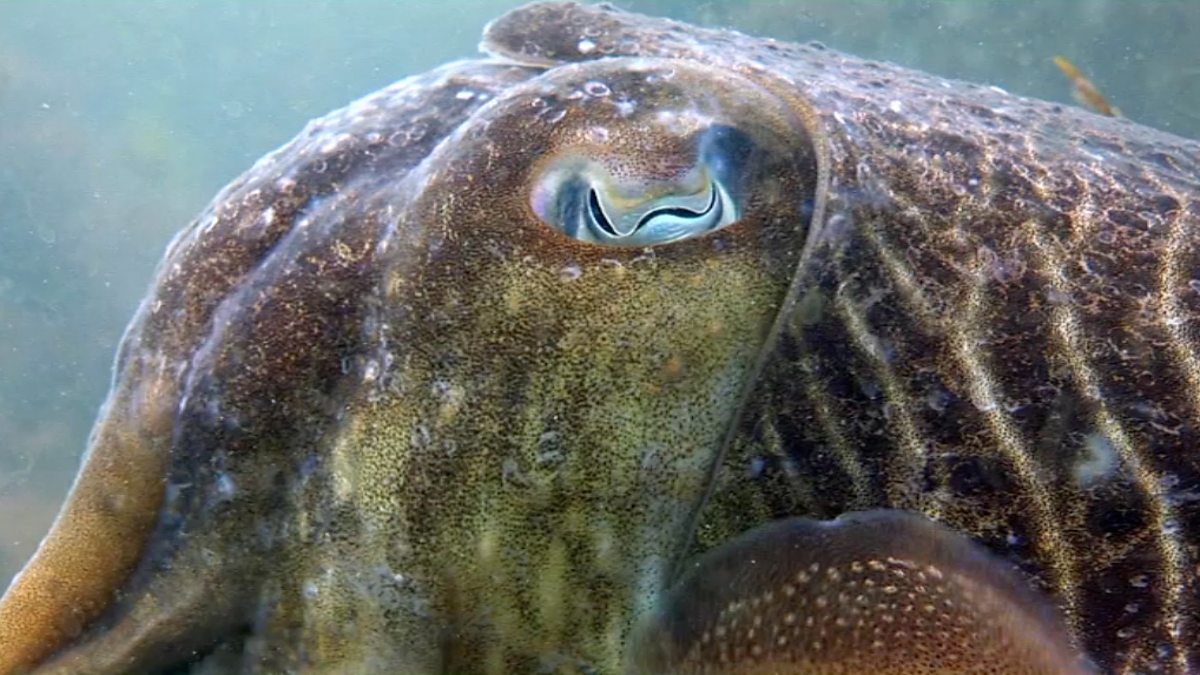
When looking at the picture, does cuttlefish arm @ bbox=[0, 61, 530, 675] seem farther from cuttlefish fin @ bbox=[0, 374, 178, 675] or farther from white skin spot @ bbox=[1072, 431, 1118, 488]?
white skin spot @ bbox=[1072, 431, 1118, 488]

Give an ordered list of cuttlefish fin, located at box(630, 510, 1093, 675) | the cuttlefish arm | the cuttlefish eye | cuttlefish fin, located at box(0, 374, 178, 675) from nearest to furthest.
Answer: cuttlefish fin, located at box(630, 510, 1093, 675)
the cuttlefish eye
the cuttlefish arm
cuttlefish fin, located at box(0, 374, 178, 675)

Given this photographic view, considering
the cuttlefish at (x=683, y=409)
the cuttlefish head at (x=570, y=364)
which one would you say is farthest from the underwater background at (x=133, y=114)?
the cuttlefish head at (x=570, y=364)

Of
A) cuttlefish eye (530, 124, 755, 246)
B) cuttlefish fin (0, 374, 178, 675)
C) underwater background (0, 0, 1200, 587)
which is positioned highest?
cuttlefish eye (530, 124, 755, 246)

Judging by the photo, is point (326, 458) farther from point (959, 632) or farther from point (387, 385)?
point (959, 632)

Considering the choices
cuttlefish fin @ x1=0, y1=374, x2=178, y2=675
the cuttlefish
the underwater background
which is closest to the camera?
the cuttlefish

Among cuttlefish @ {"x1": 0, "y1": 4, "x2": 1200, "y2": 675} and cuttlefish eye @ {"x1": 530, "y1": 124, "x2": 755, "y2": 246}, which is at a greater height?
cuttlefish eye @ {"x1": 530, "y1": 124, "x2": 755, "y2": 246}

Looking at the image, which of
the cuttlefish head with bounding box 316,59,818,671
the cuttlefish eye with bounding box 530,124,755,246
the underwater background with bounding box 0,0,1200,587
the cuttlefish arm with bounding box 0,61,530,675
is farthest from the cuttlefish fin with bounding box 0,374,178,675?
the underwater background with bounding box 0,0,1200,587

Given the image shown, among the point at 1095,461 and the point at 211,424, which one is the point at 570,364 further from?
the point at 1095,461

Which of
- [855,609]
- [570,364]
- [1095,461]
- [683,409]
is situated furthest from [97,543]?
[1095,461]
